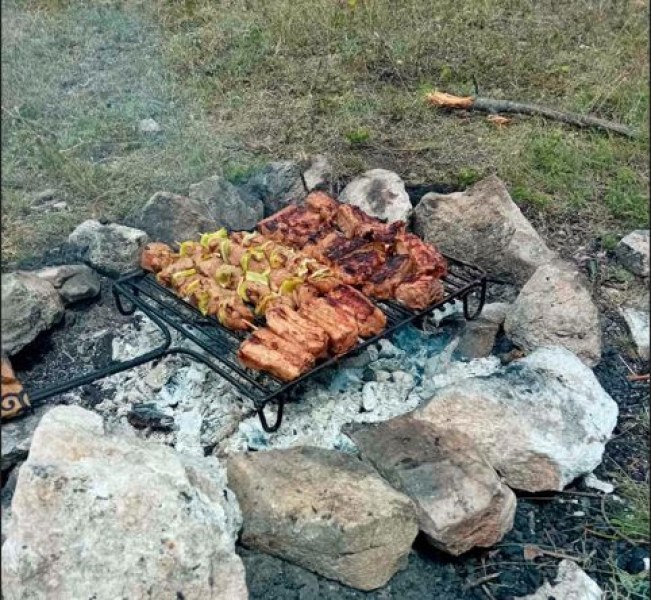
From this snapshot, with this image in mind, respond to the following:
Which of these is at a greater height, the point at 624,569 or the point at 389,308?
the point at 389,308

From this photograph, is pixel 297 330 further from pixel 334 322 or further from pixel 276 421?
pixel 276 421

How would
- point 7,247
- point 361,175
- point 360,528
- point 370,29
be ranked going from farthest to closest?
point 370,29, point 361,175, point 7,247, point 360,528

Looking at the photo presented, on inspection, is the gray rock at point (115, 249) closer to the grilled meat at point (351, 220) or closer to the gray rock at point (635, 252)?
the grilled meat at point (351, 220)

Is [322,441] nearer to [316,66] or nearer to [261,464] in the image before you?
[261,464]

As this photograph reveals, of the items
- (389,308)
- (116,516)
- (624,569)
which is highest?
(116,516)

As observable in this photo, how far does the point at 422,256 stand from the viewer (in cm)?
318

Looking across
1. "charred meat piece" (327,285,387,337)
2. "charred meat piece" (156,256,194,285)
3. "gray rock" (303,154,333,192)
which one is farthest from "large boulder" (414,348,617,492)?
"gray rock" (303,154,333,192)

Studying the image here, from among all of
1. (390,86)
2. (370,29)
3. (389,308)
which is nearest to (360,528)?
(389,308)

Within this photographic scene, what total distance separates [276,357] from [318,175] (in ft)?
5.95

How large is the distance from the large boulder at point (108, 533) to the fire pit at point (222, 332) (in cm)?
47

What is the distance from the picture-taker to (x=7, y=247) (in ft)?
11.7

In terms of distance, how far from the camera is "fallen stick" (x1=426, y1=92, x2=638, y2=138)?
184 inches

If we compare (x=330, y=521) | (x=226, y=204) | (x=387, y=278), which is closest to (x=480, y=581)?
(x=330, y=521)

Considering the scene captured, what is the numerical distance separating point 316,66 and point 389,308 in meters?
3.08
